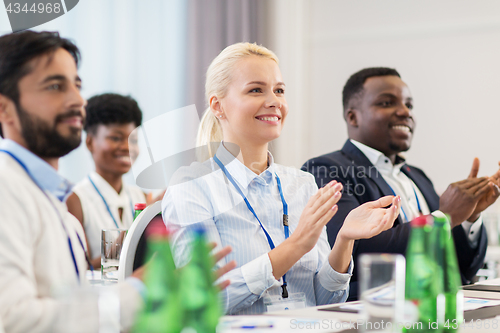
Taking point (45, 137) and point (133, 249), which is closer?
point (45, 137)

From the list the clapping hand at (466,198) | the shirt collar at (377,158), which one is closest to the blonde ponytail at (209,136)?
the shirt collar at (377,158)

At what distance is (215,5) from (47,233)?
350 centimetres

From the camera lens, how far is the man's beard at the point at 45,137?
87 cm

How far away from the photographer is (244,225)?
1497 mm

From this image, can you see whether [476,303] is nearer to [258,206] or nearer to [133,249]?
[258,206]

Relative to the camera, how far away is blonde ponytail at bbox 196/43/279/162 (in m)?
1.65

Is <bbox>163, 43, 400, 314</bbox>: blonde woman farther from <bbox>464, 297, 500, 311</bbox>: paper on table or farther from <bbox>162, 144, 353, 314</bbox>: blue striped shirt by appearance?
<bbox>464, 297, 500, 311</bbox>: paper on table

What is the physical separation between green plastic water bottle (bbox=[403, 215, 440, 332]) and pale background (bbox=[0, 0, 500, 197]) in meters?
2.61

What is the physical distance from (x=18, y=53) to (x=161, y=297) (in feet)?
1.73

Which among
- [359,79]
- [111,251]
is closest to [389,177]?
[359,79]

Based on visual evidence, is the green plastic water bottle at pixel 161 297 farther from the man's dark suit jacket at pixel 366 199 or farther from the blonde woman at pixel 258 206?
the man's dark suit jacket at pixel 366 199

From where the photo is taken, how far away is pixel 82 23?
3.12 m

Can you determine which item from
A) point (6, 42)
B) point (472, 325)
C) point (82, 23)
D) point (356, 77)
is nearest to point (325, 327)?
point (472, 325)

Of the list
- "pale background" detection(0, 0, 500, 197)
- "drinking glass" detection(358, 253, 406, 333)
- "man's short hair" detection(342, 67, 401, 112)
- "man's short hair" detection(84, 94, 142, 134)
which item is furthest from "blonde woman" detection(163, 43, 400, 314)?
"pale background" detection(0, 0, 500, 197)
